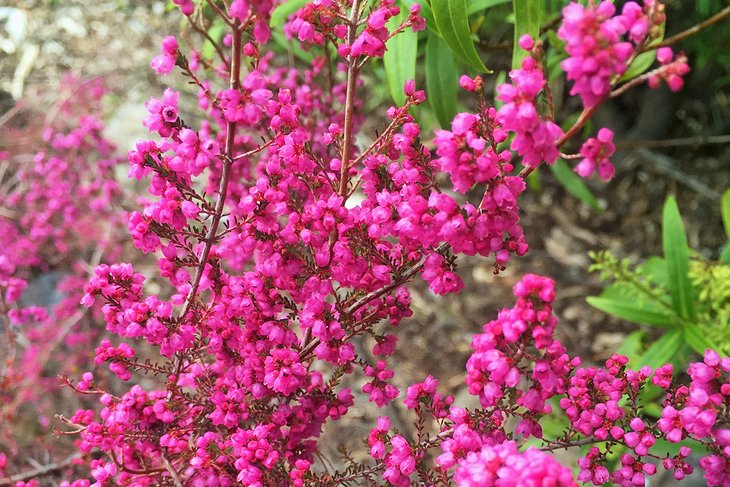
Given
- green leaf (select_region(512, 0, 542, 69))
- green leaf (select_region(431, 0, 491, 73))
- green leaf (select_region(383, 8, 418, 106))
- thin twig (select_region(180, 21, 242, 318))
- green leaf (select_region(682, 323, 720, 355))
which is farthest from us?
green leaf (select_region(682, 323, 720, 355))

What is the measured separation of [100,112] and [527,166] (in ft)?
11.1

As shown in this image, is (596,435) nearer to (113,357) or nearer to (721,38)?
(113,357)

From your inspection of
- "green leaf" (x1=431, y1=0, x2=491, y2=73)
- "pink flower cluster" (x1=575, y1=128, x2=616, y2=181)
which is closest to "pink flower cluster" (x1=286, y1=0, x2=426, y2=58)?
"green leaf" (x1=431, y1=0, x2=491, y2=73)

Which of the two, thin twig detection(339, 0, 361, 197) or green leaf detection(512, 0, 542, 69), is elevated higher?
green leaf detection(512, 0, 542, 69)

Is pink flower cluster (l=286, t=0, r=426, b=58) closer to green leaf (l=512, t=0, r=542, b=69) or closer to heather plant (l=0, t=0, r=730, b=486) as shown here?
heather plant (l=0, t=0, r=730, b=486)

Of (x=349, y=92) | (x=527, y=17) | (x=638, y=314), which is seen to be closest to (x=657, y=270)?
(x=638, y=314)

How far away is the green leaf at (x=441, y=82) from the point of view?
1888mm

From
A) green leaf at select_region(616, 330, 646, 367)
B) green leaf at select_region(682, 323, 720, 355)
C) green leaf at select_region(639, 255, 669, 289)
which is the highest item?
green leaf at select_region(639, 255, 669, 289)

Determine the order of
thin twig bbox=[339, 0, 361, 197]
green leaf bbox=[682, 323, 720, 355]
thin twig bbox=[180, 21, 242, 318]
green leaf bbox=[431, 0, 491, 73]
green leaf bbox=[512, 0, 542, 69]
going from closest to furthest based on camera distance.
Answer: thin twig bbox=[180, 21, 242, 318], thin twig bbox=[339, 0, 361, 197], green leaf bbox=[431, 0, 491, 73], green leaf bbox=[512, 0, 542, 69], green leaf bbox=[682, 323, 720, 355]

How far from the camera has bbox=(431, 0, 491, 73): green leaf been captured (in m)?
1.44

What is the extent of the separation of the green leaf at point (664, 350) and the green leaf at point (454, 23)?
1139mm

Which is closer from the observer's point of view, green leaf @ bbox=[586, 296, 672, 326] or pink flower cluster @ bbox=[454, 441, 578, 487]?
pink flower cluster @ bbox=[454, 441, 578, 487]

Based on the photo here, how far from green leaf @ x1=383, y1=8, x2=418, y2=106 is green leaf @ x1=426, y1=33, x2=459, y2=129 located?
8.1 inches

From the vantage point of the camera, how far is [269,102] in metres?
1.10
